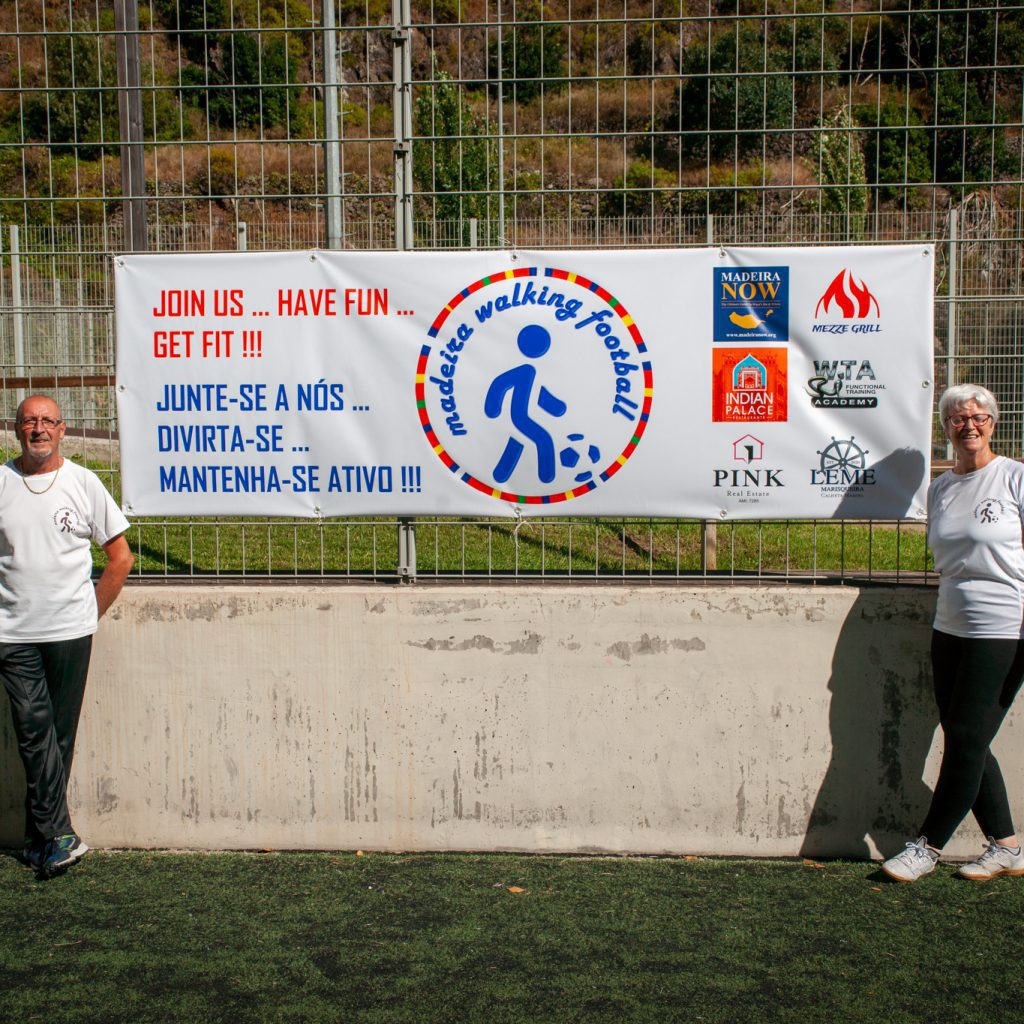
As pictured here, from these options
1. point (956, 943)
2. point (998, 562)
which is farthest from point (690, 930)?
point (998, 562)

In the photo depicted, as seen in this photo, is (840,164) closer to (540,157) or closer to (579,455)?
(540,157)

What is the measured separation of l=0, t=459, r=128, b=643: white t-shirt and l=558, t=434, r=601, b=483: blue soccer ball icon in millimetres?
2015

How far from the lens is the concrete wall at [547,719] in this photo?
16.2ft

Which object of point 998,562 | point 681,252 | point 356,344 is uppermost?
point 681,252

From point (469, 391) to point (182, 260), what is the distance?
1.39m

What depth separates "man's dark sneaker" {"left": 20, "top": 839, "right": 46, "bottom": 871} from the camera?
4822 millimetres

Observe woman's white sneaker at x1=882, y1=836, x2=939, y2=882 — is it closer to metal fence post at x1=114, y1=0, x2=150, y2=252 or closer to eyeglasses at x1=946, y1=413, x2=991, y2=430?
eyeglasses at x1=946, y1=413, x2=991, y2=430

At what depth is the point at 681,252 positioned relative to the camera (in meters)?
4.95

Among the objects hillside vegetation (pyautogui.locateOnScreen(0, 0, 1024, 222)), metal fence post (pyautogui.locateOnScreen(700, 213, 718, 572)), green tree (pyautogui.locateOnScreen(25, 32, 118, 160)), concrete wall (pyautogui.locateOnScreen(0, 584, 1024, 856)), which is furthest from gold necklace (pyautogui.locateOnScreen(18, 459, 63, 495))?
metal fence post (pyautogui.locateOnScreen(700, 213, 718, 572))

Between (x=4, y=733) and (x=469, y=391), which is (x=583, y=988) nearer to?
(x=469, y=391)

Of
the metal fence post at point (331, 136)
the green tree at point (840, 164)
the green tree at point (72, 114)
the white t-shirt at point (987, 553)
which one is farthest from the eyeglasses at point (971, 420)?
the green tree at point (72, 114)

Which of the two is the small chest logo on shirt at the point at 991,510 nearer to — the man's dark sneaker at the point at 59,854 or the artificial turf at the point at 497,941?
the artificial turf at the point at 497,941

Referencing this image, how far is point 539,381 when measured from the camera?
5016 mm

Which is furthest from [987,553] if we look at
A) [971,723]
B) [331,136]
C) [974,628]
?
[331,136]
